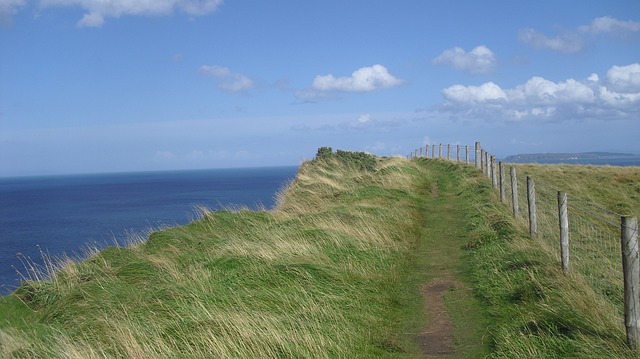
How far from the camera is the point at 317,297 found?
8.62 metres

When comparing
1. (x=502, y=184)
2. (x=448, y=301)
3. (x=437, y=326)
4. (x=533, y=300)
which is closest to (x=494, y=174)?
(x=502, y=184)

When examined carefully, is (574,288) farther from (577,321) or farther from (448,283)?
(448,283)

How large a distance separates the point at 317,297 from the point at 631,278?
426 centimetres

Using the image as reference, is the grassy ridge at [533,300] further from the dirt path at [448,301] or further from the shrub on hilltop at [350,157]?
the shrub on hilltop at [350,157]

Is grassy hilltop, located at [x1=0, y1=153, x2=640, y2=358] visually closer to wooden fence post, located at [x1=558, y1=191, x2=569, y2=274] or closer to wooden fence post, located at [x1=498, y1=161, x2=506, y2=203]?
wooden fence post, located at [x1=558, y1=191, x2=569, y2=274]

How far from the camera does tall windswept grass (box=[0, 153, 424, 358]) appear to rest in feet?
22.0

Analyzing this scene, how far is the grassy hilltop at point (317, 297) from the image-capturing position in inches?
264

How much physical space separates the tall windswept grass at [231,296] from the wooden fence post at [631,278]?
2.82 meters

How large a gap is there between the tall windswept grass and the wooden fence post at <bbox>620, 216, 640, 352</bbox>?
111 inches

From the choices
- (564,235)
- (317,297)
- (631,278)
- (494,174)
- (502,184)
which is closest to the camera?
(631,278)

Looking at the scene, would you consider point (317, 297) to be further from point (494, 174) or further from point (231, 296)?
point (494, 174)

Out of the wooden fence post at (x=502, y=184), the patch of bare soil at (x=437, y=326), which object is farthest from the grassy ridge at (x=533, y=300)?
the wooden fence post at (x=502, y=184)

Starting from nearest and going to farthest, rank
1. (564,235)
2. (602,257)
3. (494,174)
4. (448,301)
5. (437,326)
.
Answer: (437,326) → (448,301) → (564,235) → (602,257) → (494,174)

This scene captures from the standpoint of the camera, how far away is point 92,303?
8.84 m
